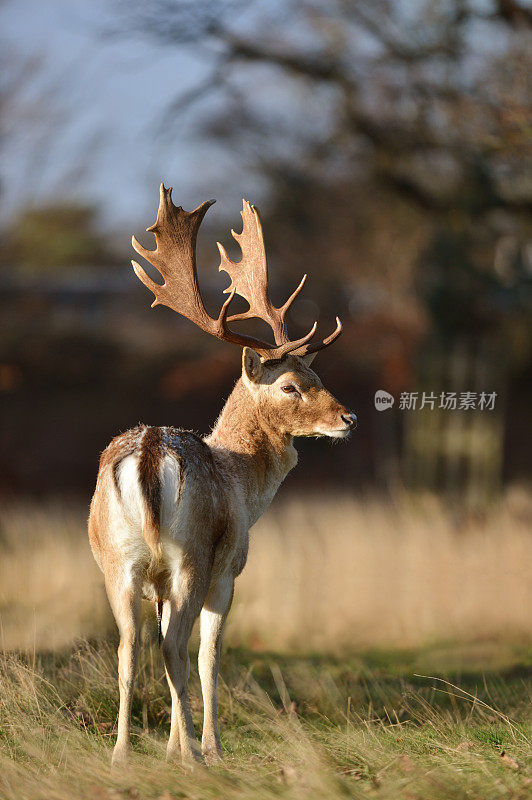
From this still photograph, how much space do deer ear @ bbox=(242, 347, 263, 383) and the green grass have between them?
1.70 meters

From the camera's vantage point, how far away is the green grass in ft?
12.0

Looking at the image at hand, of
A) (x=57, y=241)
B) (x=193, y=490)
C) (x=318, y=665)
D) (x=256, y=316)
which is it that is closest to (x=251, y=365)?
(x=256, y=316)

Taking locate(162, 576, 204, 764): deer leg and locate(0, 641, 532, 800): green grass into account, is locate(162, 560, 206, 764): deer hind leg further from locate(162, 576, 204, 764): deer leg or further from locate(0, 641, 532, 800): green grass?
locate(0, 641, 532, 800): green grass

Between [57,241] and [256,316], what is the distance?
2193 centimetres

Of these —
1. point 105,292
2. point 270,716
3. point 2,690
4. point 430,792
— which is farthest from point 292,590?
point 105,292

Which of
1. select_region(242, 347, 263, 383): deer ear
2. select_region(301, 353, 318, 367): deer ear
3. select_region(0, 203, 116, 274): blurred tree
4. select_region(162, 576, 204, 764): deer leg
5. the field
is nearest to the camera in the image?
the field

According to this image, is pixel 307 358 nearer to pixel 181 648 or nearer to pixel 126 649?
pixel 181 648

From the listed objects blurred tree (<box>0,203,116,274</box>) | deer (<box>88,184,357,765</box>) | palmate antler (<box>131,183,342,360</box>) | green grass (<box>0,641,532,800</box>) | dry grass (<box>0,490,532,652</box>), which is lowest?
dry grass (<box>0,490,532,652</box>)


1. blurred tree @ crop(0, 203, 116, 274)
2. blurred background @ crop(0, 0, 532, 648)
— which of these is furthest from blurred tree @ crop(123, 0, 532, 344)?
blurred tree @ crop(0, 203, 116, 274)

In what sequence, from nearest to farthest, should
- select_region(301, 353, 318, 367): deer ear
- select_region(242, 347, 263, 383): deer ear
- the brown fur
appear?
the brown fur → select_region(242, 347, 263, 383): deer ear → select_region(301, 353, 318, 367): deer ear

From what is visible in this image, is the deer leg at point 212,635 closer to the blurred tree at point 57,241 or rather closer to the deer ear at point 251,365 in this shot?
the deer ear at point 251,365

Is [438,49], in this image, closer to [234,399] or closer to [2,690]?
[234,399]

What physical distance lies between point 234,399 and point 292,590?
3937 millimetres

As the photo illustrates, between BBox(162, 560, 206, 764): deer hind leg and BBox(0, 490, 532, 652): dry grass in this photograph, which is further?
BBox(0, 490, 532, 652): dry grass
